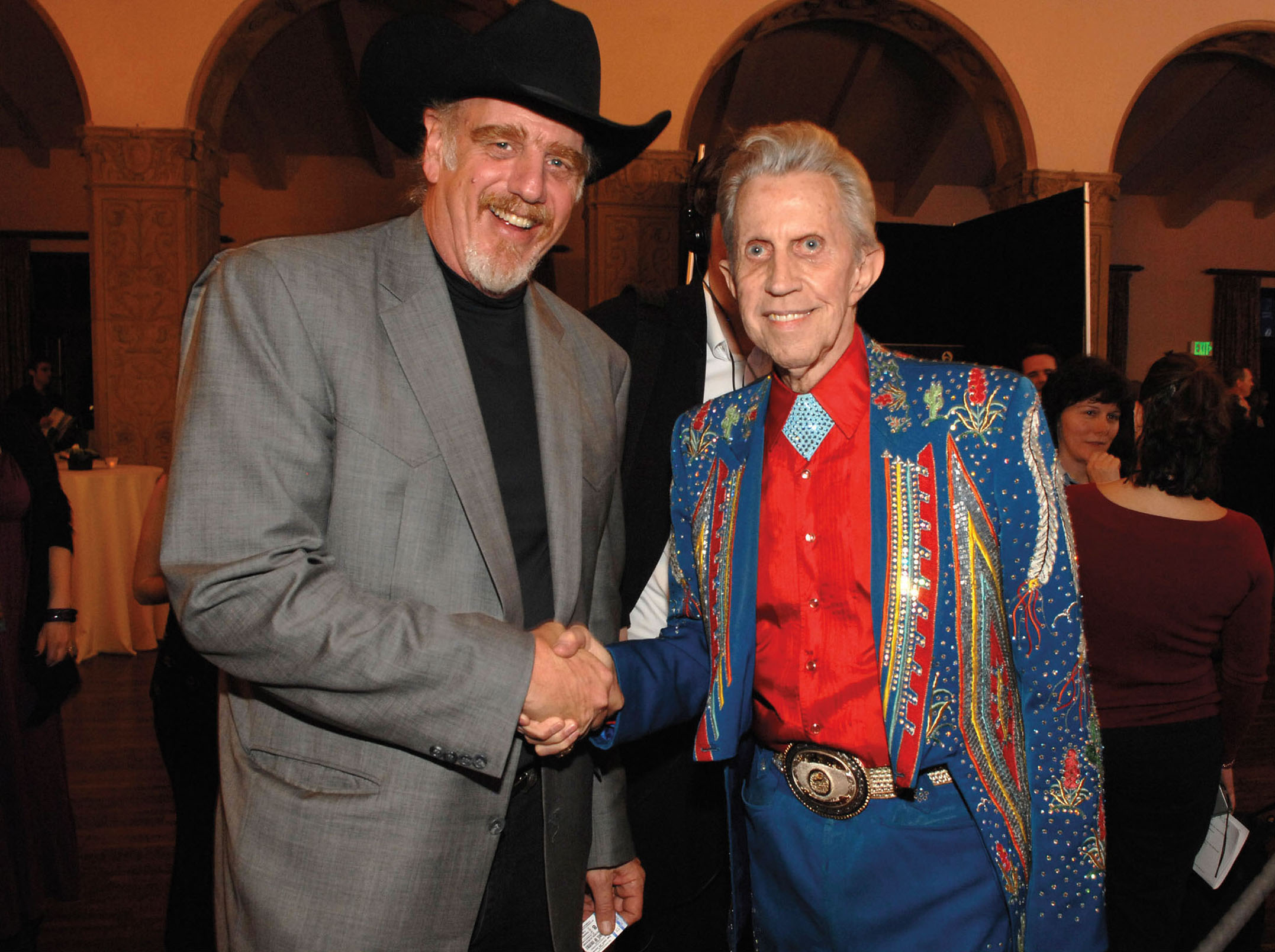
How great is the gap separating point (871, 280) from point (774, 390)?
234 millimetres

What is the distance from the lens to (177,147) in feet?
21.8

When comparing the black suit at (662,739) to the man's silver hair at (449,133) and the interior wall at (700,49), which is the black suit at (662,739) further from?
the interior wall at (700,49)

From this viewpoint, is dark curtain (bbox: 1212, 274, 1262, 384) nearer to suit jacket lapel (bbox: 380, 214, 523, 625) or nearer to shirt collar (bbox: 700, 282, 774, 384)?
shirt collar (bbox: 700, 282, 774, 384)

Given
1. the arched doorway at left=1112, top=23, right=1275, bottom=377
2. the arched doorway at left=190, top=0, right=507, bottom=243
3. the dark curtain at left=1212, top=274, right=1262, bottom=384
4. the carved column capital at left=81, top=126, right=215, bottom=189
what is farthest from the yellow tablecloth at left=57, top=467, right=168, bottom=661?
the dark curtain at left=1212, top=274, right=1262, bottom=384

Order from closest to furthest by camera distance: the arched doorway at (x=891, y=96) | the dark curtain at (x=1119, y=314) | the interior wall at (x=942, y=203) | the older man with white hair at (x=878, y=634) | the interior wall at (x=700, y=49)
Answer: the older man with white hair at (x=878, y=634) < the interior wall at (x=700, y=49) < the arched doorway at (x=891, y=96) < the dark curtain at (x=1119, y=314) < the interior wall at (x=942, y=203)

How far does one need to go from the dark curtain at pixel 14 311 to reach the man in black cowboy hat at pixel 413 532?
43.7ft

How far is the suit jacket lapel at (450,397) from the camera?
1.25 metres

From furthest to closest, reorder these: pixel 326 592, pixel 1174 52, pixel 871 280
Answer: pixel 1174 52
pixel 871 280
pixel 326 592

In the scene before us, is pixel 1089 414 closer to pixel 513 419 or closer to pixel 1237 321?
pixel 513 419

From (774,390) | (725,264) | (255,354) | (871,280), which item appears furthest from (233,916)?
(871,280)

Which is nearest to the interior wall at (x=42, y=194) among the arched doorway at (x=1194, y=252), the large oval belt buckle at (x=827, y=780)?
the large oval belt buckle at (x=827, y=780)

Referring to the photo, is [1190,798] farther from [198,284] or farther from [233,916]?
[198,284]

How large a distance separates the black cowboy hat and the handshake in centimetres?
82

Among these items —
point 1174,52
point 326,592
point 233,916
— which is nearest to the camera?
point 326,592
